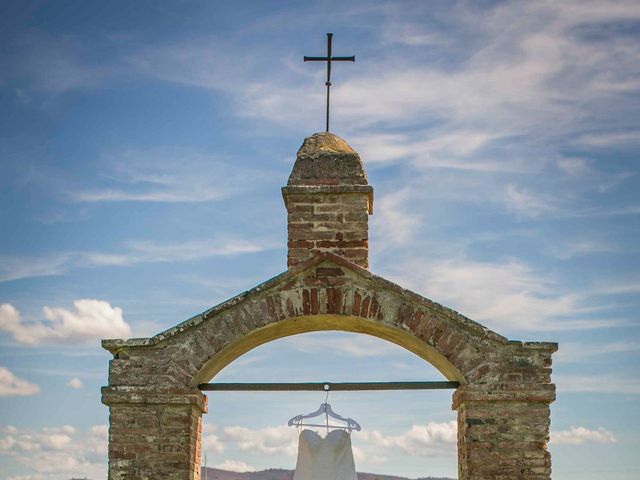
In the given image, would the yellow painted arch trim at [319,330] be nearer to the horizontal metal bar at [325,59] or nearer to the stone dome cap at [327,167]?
the stone dome cap at [327,167]

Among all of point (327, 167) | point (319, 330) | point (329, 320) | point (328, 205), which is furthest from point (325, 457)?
point (327, 167)

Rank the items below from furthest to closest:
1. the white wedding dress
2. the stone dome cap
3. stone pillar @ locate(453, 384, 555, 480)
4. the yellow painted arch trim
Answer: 1. the stone dome cap
2. the white wedding dress
3. the yellow painted arch trim
4. stone pillar @ locate(453, 384, 555, 480)

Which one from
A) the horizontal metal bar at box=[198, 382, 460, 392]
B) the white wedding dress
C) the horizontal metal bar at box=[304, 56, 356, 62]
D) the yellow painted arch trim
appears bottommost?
the white wedding dress

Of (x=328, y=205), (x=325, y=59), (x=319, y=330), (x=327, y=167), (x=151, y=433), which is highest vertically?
(x=325, y=59)

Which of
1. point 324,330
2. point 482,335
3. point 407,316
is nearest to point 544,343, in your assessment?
point 482,335

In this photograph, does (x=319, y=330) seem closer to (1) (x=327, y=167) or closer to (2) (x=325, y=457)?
(2) (x=325, y=457)

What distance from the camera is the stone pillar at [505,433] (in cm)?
854

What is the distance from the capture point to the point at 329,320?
9297mm

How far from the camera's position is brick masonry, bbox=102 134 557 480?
864 cm

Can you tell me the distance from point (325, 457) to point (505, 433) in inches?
74.4

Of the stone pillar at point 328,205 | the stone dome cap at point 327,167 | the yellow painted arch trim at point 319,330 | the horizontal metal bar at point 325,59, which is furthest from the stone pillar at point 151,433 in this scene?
the horizontal metal bar at point 325,59

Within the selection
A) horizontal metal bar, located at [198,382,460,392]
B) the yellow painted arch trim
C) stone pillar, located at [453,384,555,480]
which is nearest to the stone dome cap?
the yellow painted arch trim

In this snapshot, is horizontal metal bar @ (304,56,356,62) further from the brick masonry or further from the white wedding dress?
the white wedding dress

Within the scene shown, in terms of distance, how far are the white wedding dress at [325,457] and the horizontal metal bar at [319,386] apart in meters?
0.60
